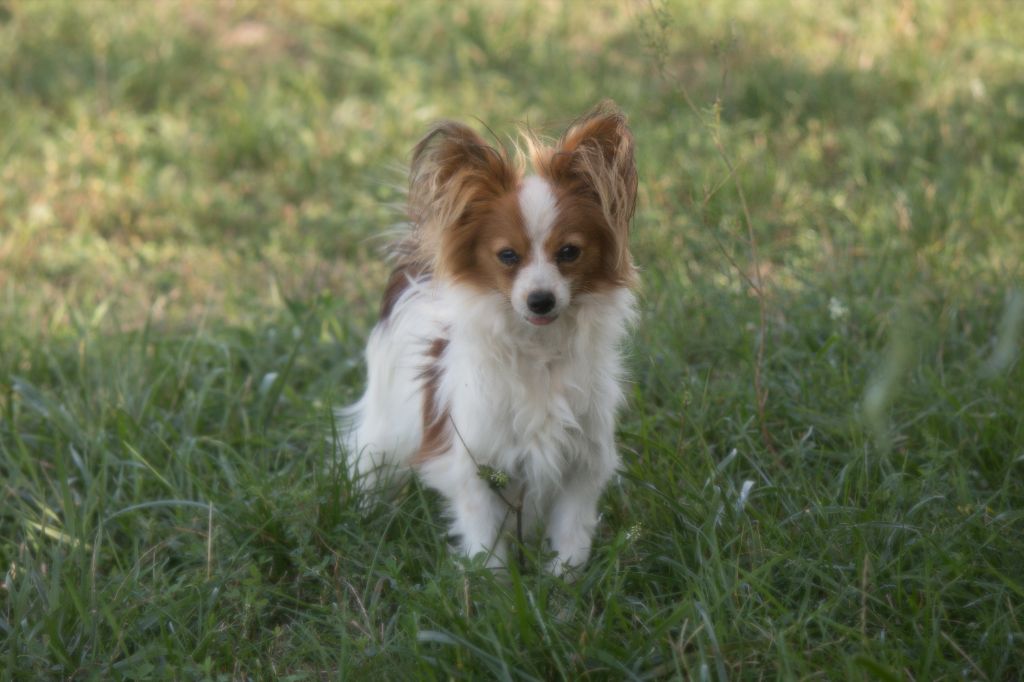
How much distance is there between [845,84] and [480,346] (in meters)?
4.11

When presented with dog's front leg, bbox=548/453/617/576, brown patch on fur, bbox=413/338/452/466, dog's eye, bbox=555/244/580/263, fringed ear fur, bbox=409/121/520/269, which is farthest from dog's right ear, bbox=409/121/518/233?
dog's front leg, bbox=548/453/617/576

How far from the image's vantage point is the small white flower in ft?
13.1

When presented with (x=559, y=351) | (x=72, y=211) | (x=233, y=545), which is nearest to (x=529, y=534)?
(x=559, y=351)

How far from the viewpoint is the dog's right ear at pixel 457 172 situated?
2.90 metres

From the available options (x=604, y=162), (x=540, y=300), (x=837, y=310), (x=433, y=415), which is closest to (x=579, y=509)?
(x=433, y=415)

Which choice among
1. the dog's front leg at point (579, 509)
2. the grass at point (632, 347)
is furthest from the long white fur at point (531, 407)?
the grass at point (632, 347)

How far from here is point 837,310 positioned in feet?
13.0

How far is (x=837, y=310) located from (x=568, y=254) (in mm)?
1493

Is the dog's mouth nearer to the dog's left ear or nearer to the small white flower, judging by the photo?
the dog's left ear

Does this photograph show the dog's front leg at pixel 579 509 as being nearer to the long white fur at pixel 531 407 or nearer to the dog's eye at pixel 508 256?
the long white fur at pixel 531 407

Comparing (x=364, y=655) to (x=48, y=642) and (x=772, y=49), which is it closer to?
(x=48, y=642)

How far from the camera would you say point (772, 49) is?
22.1 feet

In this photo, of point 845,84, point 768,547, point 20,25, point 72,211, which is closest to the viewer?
point 768,547

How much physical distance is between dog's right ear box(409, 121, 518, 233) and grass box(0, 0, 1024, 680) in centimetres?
60
